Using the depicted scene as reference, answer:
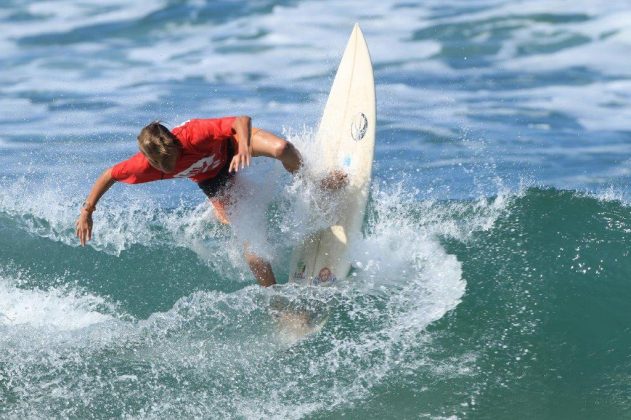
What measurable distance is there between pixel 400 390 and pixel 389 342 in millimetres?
462

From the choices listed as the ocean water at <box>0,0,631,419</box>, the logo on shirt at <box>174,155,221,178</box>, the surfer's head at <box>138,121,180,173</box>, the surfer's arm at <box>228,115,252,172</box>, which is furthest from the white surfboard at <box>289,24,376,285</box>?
the surfer's head at <box>138,121,180,173</box>

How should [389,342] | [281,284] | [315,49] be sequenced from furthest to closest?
[315,49], [281,284], [389,342]

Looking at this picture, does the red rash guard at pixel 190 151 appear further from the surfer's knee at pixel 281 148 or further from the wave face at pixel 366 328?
the wave face at pixel 366 328

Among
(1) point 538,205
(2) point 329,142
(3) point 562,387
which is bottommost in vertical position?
(3) point 562,387

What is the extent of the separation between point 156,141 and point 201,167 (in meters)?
0.70

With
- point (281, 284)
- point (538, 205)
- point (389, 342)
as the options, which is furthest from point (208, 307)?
point (538, 205)

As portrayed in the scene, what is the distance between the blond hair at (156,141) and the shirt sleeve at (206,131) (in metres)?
0.30

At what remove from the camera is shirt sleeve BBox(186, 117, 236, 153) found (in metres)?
6.15

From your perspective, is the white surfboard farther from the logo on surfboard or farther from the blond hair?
the blond hair

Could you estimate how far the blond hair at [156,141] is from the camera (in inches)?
227

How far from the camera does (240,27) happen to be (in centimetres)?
1694

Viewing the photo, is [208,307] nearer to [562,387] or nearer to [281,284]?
[281,284]

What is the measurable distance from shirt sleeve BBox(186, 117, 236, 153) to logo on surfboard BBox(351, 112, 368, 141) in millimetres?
1308

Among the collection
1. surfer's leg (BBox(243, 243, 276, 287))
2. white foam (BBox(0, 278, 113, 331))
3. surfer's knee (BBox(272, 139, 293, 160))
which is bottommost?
white foam (BBox(0, 278, 113, 331))
